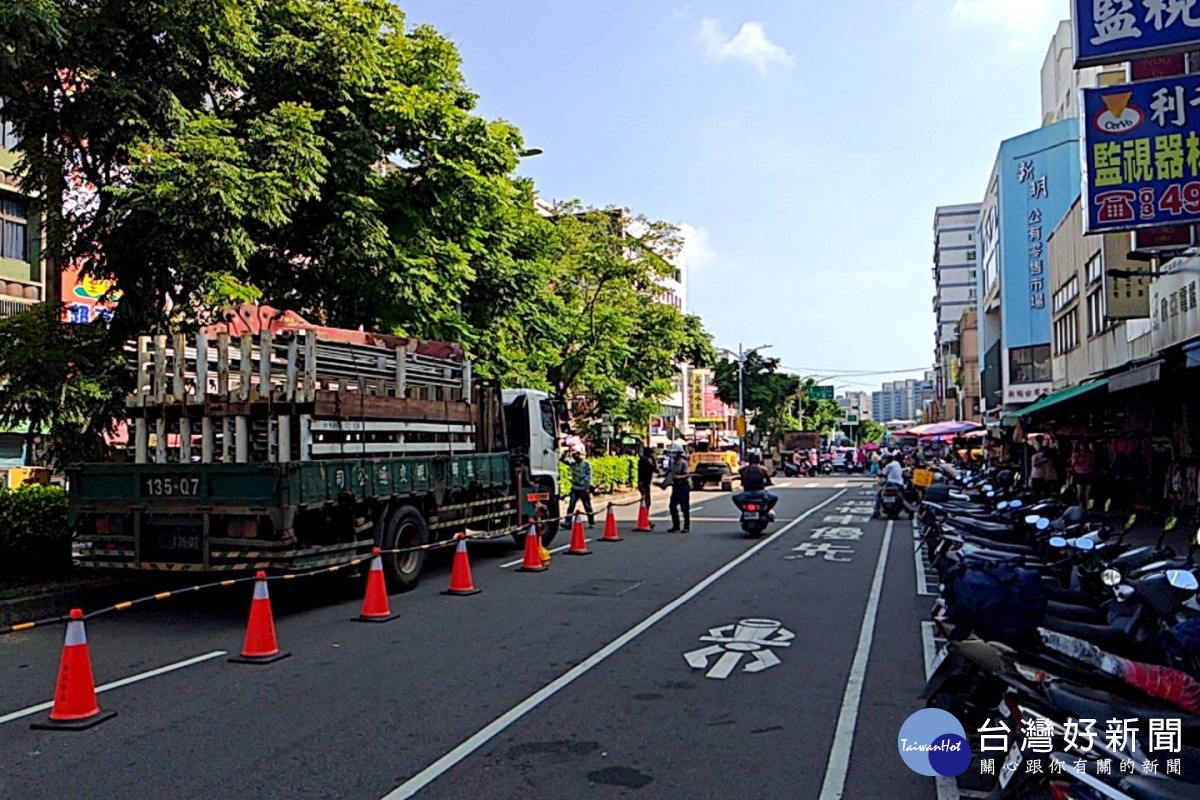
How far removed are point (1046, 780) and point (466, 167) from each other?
13.0 meters

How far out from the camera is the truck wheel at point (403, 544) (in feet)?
36.4

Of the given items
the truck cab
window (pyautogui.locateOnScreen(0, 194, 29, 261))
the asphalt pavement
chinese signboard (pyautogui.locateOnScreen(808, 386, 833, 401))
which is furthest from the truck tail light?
chinese signboard (pyautogui.locateOnScreen(808, 386, 833, 401))

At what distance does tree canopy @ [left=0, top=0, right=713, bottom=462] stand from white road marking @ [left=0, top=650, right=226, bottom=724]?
19.0ft

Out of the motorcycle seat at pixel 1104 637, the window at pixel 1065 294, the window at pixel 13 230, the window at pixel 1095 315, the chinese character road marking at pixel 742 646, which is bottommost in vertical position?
the chinese character road marking at pixel 742 646

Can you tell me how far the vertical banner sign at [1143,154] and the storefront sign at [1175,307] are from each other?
3.40 metres

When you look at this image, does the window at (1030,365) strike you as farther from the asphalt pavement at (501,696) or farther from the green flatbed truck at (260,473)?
the green flatbed truck at (260,473)

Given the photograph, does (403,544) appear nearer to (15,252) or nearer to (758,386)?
(15,252)

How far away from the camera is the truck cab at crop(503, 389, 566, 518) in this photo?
16172 mm

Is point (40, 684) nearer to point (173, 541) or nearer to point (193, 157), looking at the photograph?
point (173, 541)

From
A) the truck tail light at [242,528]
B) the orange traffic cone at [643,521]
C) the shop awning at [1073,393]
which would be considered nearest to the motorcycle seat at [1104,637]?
the truck tail light at [242,528]

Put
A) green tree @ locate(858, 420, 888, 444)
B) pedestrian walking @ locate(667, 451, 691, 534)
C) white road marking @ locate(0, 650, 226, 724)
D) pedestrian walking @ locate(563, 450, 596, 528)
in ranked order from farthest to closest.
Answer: green tree @ locate(858, 420, 888, 444) < pedestrian walking @ locate(667, 451, 691, 534) < pedestrian walking @ locate(563, 450, 596, 528) < white road marking @ locate(0, 650, 226, 724)

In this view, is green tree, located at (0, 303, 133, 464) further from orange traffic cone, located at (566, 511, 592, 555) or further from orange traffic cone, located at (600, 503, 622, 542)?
orange traffic cone, located at (600, 503, 622, 542)

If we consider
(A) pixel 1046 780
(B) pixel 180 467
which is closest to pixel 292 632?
(B) pixel 180 467

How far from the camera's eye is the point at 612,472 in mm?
34844
